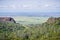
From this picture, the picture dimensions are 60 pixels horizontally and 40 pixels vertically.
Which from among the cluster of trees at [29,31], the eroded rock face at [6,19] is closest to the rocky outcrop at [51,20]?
the cluster of trees at [29,31]

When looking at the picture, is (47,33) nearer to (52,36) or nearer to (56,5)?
(52,36)

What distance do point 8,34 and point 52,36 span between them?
86 cm

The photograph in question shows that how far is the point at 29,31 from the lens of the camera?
9.71 ft

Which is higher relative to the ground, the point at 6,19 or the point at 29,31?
the point at 6,19

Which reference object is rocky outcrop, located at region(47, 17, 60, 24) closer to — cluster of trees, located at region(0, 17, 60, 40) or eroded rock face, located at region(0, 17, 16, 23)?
cluster of trees, located at region(0, 17, 60, 40)

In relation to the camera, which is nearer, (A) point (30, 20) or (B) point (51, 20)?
(B) point (51, 20)

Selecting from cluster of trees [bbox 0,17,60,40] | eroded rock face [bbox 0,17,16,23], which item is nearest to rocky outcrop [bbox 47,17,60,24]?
cluster of trees [bbox 0,17,60,40]

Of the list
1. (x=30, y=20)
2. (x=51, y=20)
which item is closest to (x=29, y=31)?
(x=30, y=20)

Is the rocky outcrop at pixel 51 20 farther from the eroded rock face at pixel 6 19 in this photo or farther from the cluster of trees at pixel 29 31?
the eroded rock face at pixel 6 19

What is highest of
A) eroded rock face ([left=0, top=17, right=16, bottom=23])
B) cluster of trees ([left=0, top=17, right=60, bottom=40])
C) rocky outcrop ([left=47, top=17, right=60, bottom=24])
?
eroded rock face ([left=0, top=17, right=16, bottom=23])

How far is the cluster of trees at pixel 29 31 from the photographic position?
2.82m

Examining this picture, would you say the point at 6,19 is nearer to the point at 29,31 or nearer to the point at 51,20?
the point at 29,31

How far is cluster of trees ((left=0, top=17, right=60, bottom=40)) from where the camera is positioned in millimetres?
2822

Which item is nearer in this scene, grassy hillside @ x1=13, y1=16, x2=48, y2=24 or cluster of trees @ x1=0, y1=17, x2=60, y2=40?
cluster of trees @ x1=0, y1=17, x2=60, y2=40
